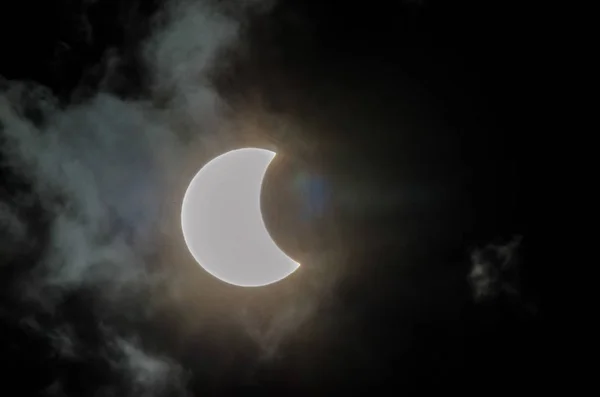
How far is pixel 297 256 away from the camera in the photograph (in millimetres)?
26656

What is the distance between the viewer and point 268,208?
87.3ft

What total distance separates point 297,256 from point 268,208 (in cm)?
171
